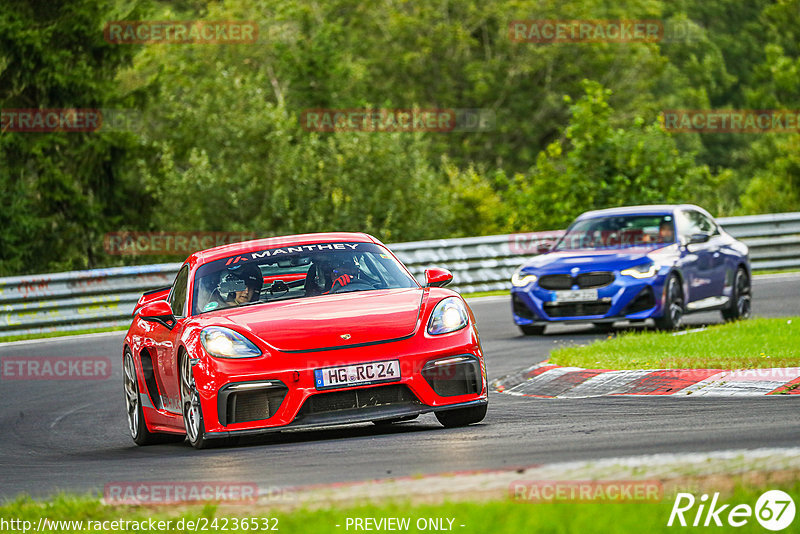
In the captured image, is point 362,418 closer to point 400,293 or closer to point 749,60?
point 400,293

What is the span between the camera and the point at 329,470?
720cm

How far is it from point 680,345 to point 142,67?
148 ft

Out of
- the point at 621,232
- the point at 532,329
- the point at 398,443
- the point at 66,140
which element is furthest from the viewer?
the point at 66,140

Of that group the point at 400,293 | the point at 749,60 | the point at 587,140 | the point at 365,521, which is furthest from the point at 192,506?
the point at 749,60

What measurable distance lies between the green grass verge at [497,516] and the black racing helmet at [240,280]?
12.3 feet

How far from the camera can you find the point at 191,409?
912cm

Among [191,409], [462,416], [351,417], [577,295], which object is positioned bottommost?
[577,295]

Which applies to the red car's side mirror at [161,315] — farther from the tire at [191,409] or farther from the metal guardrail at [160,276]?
the metal guardrail at [160,276]
